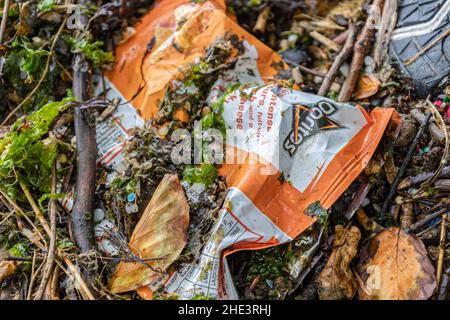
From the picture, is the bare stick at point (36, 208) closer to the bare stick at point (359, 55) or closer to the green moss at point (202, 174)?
the green moss at point (202, 174)

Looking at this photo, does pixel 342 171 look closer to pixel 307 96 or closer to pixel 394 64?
pixel 307 96

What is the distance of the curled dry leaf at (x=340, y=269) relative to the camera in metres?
1.50

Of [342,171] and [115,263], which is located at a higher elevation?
[342,171]

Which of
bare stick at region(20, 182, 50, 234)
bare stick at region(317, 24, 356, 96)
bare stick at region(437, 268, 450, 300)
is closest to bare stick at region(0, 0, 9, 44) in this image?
bare stick at region(20, 182, 50, 234)

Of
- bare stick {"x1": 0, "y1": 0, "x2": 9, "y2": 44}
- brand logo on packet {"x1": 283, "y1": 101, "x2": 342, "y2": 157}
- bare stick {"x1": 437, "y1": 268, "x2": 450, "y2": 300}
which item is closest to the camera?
bare stick {"x1": 437, "y1": 268, "x2": 450, "y2": 300}

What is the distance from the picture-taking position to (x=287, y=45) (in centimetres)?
204

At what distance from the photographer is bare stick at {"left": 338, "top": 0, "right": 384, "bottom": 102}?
1793 millimetres

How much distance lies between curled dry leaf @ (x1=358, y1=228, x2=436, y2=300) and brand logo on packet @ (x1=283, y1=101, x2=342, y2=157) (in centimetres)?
44

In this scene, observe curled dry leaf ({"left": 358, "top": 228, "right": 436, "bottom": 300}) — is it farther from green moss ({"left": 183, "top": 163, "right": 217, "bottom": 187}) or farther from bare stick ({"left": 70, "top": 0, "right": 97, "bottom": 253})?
bare stick ({"left": 70, "top": 0, "right": 97, "bottom": 253})

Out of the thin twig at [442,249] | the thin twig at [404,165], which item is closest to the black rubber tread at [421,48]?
the thin twig at [404,165]

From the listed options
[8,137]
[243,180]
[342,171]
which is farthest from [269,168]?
[8,137]

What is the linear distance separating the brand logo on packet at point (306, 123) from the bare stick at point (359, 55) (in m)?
0.26
